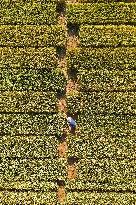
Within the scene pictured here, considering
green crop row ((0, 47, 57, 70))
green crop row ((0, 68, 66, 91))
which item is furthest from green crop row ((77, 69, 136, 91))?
green crop row ((0, 47, 57, 70))

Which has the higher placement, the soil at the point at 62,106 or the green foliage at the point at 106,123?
the soil at the point at 62,106

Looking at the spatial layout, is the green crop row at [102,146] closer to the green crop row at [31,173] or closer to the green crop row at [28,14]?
the green crop row at [31,173]

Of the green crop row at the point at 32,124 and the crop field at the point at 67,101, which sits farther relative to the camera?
the green crop row at the point at 32,124

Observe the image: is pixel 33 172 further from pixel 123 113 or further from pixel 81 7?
pixel 81 7

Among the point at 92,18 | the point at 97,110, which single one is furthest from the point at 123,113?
the point at 92,18

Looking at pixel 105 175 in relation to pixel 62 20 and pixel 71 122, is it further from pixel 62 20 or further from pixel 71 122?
pixel 62 20

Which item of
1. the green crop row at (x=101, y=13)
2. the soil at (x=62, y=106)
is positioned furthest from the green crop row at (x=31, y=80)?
the green crop row at (x=101, y=13)

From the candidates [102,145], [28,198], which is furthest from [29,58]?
[28,198]
